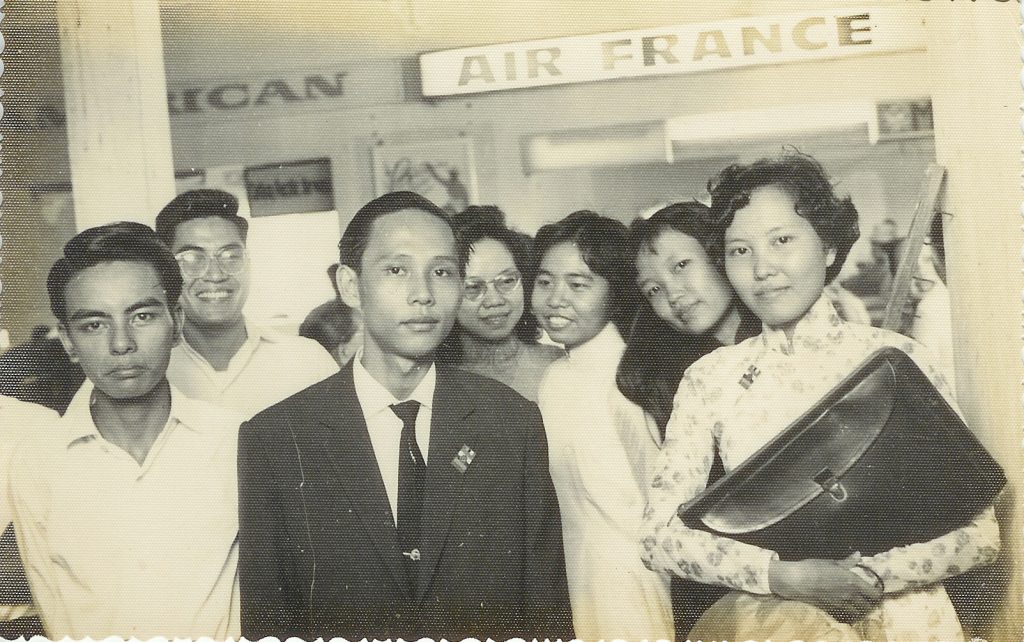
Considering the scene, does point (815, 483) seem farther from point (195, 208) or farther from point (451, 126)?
point (195, 208)

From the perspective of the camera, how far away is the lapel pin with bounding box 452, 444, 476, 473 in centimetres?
241

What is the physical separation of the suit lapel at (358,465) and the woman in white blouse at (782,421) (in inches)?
26.2

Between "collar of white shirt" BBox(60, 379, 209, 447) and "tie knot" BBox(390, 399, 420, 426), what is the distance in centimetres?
53

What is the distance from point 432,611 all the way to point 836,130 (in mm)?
1623

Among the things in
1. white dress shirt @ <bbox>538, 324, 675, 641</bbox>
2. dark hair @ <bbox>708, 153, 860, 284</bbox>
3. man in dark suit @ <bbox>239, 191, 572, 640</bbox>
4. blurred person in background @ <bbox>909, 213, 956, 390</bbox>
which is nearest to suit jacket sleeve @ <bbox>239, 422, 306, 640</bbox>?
man in dark suit @ <bbox>239, 191, 572, 640</bbox>

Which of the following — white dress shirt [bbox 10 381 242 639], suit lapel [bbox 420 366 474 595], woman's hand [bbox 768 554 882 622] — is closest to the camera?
woman's hand [bbox 768 554 882 622]

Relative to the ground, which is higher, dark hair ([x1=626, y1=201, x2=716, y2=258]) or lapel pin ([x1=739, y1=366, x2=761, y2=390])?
dark hair ([x1=626, y1=201, x2=716, y2=258])

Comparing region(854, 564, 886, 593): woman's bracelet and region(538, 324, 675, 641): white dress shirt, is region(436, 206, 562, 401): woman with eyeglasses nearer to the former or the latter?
region(538, 324, 675, 641): white dress shirt

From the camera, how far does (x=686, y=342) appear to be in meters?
2.38

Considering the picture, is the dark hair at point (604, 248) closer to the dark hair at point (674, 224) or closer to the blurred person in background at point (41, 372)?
the dark hair at point (674, 224)

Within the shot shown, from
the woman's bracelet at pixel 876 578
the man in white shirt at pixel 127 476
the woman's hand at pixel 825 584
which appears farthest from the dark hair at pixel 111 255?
the woman's bracelet at pixel 876 578

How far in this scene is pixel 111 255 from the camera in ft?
8.15

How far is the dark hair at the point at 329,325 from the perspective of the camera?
245cm

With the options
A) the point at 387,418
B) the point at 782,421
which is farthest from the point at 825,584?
the point at 387,418
